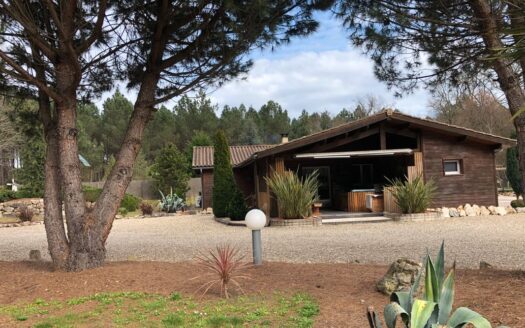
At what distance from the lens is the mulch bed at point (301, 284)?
14.6 feet

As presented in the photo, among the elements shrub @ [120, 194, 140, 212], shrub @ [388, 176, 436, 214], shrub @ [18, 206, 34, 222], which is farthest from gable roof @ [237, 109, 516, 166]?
shrub @ [120, 194, 140, 212]

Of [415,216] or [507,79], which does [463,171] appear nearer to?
[415,216]

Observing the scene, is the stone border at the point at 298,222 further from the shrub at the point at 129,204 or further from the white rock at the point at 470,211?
the shrub at the point at 129,204

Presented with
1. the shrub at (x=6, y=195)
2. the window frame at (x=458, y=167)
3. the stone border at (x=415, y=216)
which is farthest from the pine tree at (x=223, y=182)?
the shrub at (x=6, y=195)

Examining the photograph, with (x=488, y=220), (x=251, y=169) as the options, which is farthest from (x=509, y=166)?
(x=251, y=169)

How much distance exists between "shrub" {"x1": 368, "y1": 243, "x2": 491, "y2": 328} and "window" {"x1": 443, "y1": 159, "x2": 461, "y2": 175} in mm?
14248

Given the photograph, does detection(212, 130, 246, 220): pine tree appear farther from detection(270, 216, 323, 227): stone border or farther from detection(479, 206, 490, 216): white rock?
detection(479, 206, 490, 216): white rock

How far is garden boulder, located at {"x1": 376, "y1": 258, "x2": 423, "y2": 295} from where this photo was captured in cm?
495

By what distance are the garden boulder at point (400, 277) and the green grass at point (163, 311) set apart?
30.5 inches

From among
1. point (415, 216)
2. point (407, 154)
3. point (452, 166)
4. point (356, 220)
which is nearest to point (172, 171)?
point (407, 154)

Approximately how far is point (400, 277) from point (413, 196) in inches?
395

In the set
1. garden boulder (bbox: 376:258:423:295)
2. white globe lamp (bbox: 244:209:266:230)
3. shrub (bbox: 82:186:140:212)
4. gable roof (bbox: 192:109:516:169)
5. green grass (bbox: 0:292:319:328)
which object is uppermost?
gable roof (bbox: 192:109:516:169)

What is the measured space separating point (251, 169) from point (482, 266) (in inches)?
691

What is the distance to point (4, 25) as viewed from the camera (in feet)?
23.1
